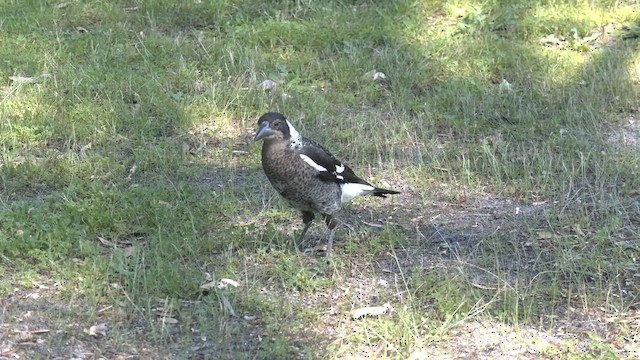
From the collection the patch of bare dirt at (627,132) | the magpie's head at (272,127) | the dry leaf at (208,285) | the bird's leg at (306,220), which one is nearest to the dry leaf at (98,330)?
the dry leaf at (208,285)

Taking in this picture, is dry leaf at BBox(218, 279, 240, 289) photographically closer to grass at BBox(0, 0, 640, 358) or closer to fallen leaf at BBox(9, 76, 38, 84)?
grass at BBox(0, 0, 640, 358)

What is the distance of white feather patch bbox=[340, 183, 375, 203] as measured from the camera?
21.0 feet

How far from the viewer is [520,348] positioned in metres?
5.07

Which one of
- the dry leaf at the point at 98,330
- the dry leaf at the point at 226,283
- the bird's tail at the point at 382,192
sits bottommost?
the dry leaf at the point at 226,283

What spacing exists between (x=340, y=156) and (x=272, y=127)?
6.02 feet

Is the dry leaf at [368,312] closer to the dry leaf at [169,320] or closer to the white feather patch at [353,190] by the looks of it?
the dry leaf at [169,320]

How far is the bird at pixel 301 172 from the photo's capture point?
5961mm

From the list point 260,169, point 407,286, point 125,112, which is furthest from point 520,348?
point 125,112

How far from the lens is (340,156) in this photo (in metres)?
7.70

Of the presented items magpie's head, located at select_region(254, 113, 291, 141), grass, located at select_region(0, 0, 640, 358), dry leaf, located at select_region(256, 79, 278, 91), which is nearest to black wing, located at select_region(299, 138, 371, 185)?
magpie's head, located at select_region(254, 113, 291, 141)

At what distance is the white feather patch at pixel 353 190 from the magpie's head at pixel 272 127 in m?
0.64

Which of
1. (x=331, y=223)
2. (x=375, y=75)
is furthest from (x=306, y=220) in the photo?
(x=375, y=75)

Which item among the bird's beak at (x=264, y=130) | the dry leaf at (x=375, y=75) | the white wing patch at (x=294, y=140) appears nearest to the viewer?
the bird's beak at (x=264, y=130)

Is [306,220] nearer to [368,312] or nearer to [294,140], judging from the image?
[294,140]
